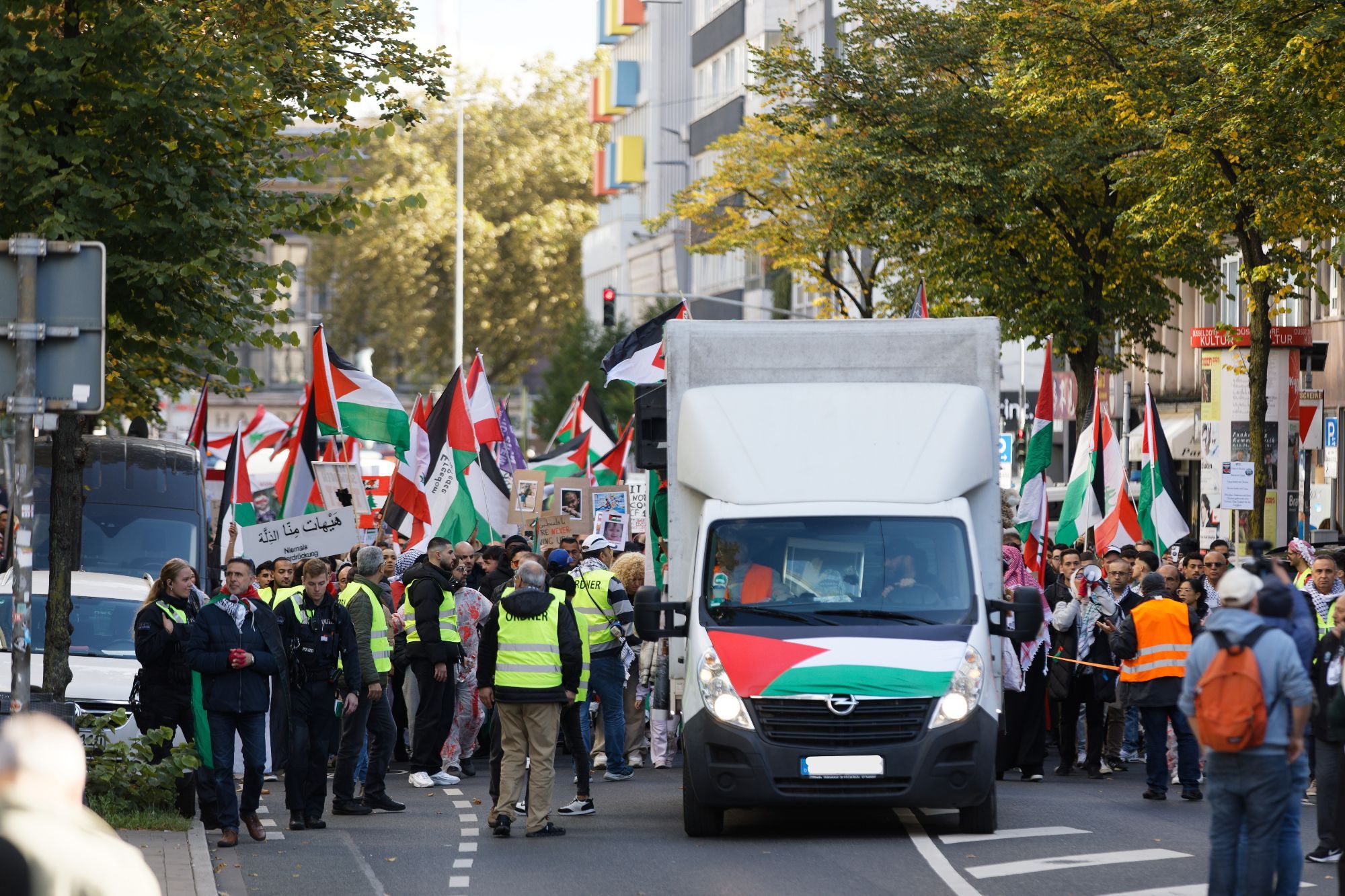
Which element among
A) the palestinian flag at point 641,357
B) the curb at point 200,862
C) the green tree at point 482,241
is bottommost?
the curb at point 200,862

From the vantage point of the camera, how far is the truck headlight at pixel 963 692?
1345cm

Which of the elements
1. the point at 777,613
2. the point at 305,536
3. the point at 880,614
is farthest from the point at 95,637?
the point at 880,614

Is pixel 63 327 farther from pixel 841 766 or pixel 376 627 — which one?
pixel 841 766

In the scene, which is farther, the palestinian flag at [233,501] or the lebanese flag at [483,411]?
the lebanese flag at [483,411]

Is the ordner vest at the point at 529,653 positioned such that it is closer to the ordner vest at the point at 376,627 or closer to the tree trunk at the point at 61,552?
the ordner vest at the point at 376,627

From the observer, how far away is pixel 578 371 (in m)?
76.9

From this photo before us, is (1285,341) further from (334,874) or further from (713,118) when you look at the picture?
(713,118)

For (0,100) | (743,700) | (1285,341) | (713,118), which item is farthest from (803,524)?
(713,118)

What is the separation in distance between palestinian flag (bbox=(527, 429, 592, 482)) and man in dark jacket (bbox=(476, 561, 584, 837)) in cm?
1462

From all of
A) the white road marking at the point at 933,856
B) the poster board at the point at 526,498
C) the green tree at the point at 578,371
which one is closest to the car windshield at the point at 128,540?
the poster board at the point at 526,498

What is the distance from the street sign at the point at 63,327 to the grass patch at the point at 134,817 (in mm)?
3487

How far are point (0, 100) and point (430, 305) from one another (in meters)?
74.0

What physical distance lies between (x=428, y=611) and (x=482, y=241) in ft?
227

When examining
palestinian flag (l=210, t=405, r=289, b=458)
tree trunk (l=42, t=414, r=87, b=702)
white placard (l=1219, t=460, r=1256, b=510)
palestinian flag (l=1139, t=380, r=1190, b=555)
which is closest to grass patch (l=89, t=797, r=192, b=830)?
tree trunk (l=42, t=414, r=87, b=702)
